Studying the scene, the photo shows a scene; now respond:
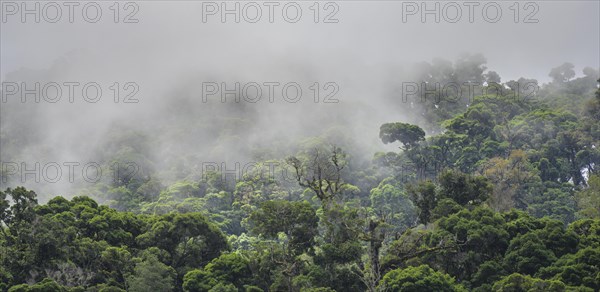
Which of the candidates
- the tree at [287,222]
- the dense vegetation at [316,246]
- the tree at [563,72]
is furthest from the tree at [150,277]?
the tree at [563,72]

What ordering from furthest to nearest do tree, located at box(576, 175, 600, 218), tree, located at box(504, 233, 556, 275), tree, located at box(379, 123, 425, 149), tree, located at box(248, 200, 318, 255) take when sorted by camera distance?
tree, located at box(379, 123, 425, 149)
tree, located at box(576, 175, 600, 218)
tree, located at box(248, 200, 318, 255)
tree, located at box(504, 233, 556, 275)

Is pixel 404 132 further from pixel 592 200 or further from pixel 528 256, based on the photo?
pixel 528 256

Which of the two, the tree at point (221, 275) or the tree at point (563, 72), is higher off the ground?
the tree at point (563, 72)

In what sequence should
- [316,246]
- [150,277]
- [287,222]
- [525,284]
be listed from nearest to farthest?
[525,284] → [150,277] → [287,222] → [316,246]

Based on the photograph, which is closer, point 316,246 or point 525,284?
point 525,284

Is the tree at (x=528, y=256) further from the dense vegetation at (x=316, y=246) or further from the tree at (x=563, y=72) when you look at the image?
the tree at (x=563, y=72)

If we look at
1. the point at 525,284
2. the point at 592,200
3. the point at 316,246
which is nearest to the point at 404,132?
the point at 592,200

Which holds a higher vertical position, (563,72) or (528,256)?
(563,72)

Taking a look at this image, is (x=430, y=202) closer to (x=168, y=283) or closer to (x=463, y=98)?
(x=168, y=283)

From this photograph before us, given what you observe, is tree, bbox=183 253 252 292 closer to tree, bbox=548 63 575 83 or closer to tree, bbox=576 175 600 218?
tree, bbox=576 175 600 218

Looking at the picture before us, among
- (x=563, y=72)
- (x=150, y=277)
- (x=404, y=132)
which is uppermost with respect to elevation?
(x=563, y=72)

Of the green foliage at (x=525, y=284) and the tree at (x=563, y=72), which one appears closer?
the green foliage at (x=525, y=284)

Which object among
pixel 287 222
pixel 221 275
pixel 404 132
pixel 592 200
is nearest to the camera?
pixel 221 275

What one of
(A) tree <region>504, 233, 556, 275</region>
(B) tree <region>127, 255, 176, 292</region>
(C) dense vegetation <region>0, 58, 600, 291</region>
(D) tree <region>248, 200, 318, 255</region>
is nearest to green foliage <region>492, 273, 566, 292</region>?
(C) dense vegetation <region>0, 58, 600, 291</region>
